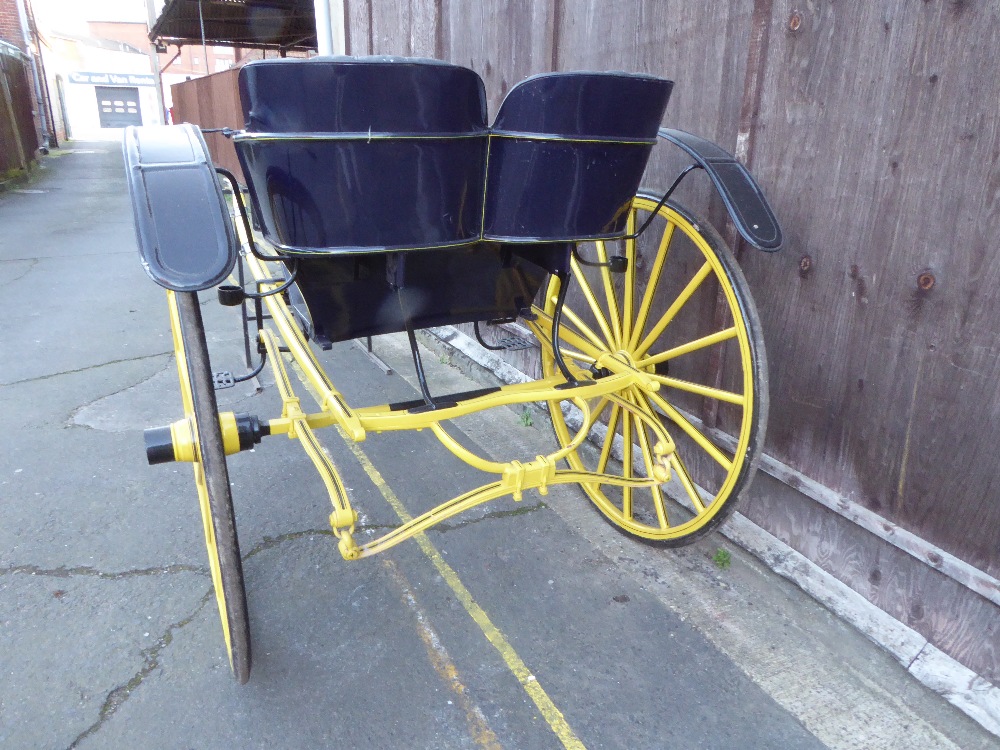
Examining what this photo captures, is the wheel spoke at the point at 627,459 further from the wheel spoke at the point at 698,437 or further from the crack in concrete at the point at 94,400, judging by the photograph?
the crack in concrete at the point at 94,400

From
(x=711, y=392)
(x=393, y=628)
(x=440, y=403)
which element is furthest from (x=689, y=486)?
(x=393, y=628)

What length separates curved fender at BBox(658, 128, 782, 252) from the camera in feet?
5.65

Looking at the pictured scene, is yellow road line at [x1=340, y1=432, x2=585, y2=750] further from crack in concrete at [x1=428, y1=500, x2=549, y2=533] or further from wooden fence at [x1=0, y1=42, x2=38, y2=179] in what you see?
wooden fence at [x1=0, y1=42, x2=38, y2=179]

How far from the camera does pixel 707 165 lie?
1.80m

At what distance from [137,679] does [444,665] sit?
0.82m

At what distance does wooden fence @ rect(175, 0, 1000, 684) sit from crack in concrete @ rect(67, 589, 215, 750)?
1884mm

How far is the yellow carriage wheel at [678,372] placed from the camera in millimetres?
1889

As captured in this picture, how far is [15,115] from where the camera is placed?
14430mm

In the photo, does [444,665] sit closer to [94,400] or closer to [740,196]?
[740,196]

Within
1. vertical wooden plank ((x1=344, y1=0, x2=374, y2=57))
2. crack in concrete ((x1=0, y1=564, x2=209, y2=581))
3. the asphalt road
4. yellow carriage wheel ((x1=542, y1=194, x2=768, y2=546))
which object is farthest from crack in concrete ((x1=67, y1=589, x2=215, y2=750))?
vertical wooden plank ((x1=344, y1=0, x2=374, y2=57))

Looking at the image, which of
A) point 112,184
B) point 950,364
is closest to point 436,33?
point 950,364

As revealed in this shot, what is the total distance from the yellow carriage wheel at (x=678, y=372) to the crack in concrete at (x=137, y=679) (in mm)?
1365

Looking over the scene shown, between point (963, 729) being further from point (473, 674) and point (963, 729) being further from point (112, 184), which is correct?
point (112, 184)

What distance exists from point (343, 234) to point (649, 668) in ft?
4.67
